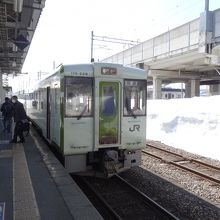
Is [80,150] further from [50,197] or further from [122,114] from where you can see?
[50,197]

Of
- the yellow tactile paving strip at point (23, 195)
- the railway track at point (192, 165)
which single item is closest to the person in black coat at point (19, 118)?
the yellow tactile paving strip at point (23, 195)

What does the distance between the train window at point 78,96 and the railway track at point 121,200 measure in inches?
74.1

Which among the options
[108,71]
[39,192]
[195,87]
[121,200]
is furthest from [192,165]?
[195,87]

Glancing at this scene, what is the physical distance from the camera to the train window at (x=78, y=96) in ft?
27.6

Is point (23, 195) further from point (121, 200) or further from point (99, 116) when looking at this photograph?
point (99, 116)

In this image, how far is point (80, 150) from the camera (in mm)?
8508

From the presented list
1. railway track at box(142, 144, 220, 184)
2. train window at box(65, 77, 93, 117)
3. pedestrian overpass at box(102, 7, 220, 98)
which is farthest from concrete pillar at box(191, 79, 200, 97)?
train window at box(65, 77, 93, 117)

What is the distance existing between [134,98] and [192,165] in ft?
11.7

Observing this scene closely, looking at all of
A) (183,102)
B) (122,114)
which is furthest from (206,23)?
(122,114)

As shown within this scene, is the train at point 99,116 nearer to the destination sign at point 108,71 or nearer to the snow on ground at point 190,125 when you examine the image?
the destination sign at point 108,71

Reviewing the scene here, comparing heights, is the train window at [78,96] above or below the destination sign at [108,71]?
below

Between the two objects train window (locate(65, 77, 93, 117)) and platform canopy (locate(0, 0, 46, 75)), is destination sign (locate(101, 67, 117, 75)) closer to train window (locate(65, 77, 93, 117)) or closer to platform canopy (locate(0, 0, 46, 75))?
train window (locate(65, 77, 93, 117))

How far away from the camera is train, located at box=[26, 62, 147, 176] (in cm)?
843

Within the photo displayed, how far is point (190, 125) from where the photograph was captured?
50.3 feet
